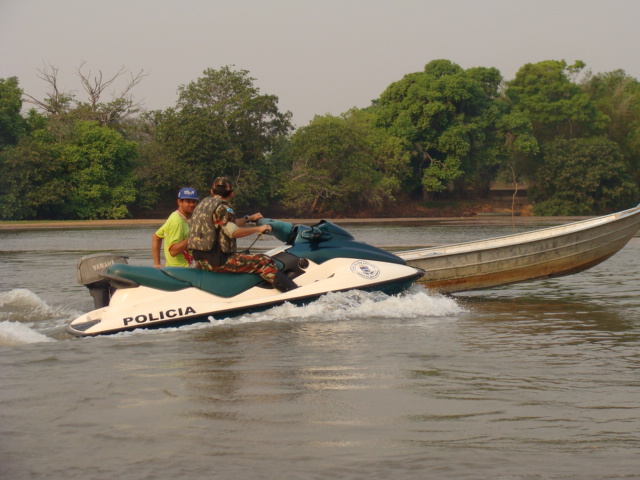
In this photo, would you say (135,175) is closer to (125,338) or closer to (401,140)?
(401,140)

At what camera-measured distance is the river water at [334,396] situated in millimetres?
4520

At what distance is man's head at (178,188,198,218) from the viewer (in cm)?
934

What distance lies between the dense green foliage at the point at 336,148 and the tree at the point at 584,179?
108mm

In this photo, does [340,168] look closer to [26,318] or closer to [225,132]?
[225,132]

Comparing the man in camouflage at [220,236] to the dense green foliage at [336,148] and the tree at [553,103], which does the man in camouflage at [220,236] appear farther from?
the tree at [553,103]

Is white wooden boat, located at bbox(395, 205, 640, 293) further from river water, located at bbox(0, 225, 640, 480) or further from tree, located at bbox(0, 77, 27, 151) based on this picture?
tree, located at bbox(0, 77, 27, 151)

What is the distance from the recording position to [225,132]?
5656 centimetres

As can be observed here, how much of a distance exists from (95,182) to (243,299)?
47409 millimetres

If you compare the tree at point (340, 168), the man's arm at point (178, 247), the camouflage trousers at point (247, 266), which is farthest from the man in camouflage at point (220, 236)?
the tree at point (340, 168)

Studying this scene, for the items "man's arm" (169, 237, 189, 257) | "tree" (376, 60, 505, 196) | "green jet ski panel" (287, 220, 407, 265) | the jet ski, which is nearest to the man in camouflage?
the jet ski

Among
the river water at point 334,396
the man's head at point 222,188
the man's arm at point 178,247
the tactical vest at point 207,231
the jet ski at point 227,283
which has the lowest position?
the river water at point 334,396

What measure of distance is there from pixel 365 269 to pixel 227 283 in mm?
1602

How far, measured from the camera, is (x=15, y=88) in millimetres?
57750

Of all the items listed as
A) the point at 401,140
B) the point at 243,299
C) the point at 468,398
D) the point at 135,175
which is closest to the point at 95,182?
the point at 135,175
